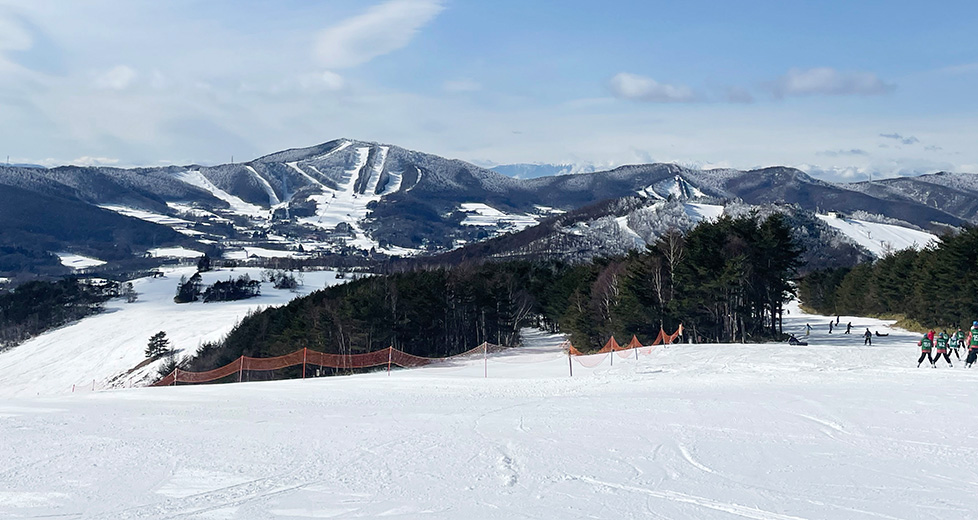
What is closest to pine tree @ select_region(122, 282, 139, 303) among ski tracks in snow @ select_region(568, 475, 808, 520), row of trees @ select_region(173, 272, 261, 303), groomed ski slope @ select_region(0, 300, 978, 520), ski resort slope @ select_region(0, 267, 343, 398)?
ski resort slope @ select_region(0, 267, 343, 398)

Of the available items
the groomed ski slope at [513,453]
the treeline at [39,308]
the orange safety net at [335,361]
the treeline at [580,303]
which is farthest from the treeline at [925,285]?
the treeline at [39,308]

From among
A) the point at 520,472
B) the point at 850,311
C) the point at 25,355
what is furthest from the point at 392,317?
the point at 25,355

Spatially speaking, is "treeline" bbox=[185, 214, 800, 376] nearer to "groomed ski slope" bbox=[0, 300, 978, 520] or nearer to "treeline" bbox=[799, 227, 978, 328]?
"treeline" bbox=[799, 227, 978, 328]

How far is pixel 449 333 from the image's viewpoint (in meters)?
60.2

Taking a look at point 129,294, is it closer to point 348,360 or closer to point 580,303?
point 348,360

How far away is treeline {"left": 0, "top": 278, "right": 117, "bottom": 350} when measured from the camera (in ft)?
347

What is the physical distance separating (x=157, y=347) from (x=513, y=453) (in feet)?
281

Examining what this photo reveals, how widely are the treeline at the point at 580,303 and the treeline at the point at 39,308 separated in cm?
5239

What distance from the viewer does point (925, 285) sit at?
1795 inches

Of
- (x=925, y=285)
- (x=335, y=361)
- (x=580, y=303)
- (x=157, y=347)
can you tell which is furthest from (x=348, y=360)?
(x=157, y=347)

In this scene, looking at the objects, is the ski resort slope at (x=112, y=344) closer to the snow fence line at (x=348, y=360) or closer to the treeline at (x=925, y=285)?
the snow fence line at (x=348, y=360)

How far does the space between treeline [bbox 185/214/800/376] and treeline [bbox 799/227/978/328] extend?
8.41 meters

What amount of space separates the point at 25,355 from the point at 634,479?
104082 mm

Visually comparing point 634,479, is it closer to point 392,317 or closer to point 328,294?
point 392,317
